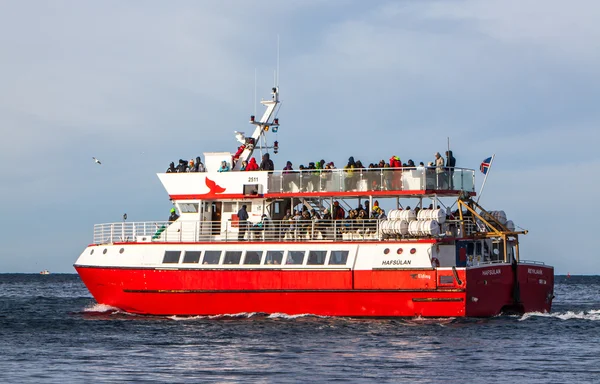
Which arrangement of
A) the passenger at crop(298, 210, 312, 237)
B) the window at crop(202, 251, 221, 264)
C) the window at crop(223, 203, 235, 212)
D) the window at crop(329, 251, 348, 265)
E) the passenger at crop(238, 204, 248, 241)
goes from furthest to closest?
the window at crop(223, 203, 235, 212), the passenger at crop(238, 204, 248, 241), the window at crop(202, 251, 221, 264), the passenger at crop(298, 210, 312, 237), the window at crop(329, 251, 348, 265)

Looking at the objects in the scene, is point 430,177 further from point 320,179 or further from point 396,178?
point 320,179

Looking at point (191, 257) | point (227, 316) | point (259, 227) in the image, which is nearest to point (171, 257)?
point (191, 257)

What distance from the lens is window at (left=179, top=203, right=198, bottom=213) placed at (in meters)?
43.9

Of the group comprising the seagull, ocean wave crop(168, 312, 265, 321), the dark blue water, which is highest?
the seagull

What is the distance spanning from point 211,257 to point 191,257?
2.95 ft

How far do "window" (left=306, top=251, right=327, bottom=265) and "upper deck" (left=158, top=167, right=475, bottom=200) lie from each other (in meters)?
2.61

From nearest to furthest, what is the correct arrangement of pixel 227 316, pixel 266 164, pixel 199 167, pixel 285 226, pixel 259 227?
pixel 227 316 → pixel 285 226 → pixel 259 227 → pixel 266 164 → pixel 199 167

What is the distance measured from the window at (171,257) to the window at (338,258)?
21.9 feet

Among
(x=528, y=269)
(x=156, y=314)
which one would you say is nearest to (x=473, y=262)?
(x=528, y=269)

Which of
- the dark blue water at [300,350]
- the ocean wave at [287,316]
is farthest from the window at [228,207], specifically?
the ocean wave at [287,316]

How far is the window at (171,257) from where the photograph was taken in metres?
41.3

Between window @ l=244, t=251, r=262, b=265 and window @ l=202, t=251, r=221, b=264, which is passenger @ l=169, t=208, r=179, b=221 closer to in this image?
window @ l=202, t=251, r=221, b=264

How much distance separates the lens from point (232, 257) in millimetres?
40375

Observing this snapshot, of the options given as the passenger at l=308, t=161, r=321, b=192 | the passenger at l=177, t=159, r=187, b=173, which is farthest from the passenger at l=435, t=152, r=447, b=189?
the passenger at l=177, t=159, r=187, b=173
